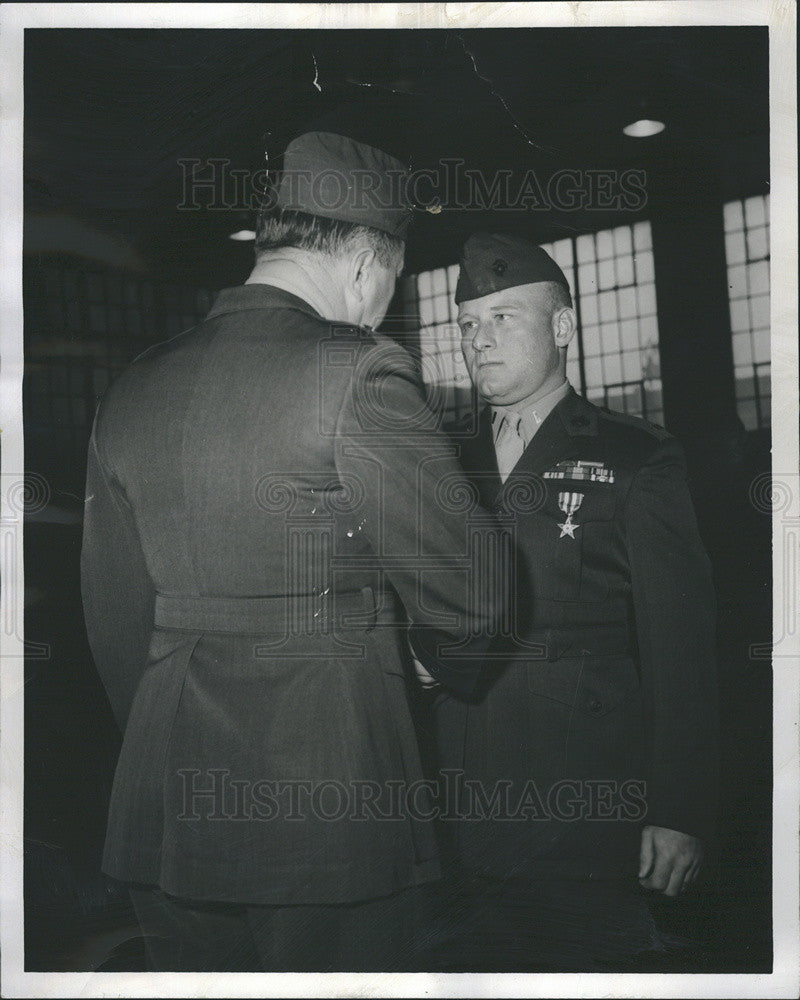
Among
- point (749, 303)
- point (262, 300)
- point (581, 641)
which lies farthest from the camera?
point (749, 303)

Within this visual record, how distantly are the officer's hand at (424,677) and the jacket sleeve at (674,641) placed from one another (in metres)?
0.39

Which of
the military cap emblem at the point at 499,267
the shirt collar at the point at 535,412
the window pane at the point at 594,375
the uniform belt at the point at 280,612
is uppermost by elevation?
the military cap emblem at the point at 499,267

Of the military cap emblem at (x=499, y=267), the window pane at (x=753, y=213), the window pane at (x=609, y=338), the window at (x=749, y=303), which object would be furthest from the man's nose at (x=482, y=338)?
the window pane at (x=753, y=213)

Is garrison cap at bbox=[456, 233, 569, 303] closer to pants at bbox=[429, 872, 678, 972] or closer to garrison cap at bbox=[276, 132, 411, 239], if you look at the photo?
garrison cap at bbox=[276, 132, 411, 239]

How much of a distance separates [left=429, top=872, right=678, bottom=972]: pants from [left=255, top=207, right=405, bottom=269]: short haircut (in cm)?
118

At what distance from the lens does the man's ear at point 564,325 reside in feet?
5.49

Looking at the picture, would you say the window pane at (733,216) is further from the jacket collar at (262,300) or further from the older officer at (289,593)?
the jacket collar at (262,300)

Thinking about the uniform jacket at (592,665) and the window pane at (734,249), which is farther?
the window pane at (734,249)

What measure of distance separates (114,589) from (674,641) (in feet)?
3.48

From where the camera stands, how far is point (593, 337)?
167 cm

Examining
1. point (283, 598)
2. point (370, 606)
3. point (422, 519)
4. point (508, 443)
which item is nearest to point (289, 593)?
point (283, 598)

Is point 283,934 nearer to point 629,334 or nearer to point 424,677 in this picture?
point 424,677

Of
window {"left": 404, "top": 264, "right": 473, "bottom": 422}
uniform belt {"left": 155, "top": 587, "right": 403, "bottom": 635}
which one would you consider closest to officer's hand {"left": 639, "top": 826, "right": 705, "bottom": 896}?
uniform belt {"left": 155, "top": 587, "right": 403, "bottom": 635}

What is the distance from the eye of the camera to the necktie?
1678 mm
